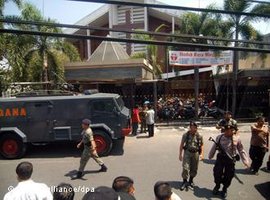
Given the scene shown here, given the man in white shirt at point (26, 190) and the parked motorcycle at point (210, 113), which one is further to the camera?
the parked motorcycle at point (210, 113)

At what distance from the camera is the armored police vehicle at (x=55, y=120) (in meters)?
11.9

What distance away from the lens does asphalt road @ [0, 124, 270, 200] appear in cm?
816

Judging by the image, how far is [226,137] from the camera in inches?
303

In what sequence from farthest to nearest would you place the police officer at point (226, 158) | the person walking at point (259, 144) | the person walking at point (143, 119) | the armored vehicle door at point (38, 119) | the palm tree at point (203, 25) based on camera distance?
the palm tree at point (203, 25) → the person walking at point (143, 119) → the armored vehicle door at point (38, 119) → the person walking at point (259, 144) → the police officer at point (226, 158)

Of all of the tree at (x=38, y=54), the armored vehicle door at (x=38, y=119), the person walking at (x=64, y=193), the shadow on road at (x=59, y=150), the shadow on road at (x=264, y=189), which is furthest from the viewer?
the tree at (x=38, y=54)

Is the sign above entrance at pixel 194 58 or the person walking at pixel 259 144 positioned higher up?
the sign above entrance at pixel 194 58

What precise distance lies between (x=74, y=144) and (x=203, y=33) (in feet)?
33.9

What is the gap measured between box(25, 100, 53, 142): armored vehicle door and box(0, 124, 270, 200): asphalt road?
754 mm

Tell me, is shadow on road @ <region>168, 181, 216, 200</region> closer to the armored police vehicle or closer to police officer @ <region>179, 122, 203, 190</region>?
police officer @ <region>179, 122, 203, 190</region>

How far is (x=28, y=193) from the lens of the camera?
14.1 ft

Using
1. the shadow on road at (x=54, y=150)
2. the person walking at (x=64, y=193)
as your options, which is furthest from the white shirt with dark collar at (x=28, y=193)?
the shadow on road at (x=54, y=150)

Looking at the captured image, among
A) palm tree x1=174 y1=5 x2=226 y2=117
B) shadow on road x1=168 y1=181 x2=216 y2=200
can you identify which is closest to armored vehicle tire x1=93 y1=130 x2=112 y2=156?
shadow on road x1=168 y1=181 x2=216 y2=200

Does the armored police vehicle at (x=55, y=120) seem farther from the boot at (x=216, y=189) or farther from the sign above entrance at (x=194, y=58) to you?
the sign above entrance at (x=194, y=58)

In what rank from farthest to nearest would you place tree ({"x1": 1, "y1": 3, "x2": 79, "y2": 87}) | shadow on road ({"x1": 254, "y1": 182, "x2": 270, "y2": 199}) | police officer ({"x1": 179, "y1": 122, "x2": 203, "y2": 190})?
tree ({"x1": 1, "y1": 3, "x2": 79, "y2": 87}) → police officer ({"x1": 179, "y1": 122, "x2": 203, "y2": 190}) → shadow on road ({"x1": 254, "y1": 182, "x2": 270, "y2": 199})
